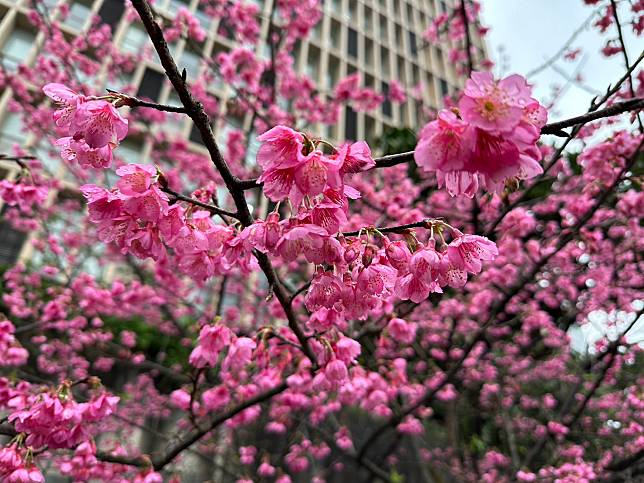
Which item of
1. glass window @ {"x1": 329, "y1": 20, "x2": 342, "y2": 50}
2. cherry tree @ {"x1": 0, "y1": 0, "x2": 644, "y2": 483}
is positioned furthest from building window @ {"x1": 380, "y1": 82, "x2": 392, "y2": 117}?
cherry tree @ {"x1": 0, "y1": 0, "x2": 644, "y2": 483}

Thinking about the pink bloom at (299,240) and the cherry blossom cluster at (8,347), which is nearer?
the pink bloom at (299,240)

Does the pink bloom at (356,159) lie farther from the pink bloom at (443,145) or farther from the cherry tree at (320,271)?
the pink bloom at (443,145)

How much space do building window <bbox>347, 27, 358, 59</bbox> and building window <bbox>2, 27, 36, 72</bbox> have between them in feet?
35.1

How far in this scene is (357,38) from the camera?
52.1 ft

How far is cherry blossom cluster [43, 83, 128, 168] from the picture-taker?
3.22ft

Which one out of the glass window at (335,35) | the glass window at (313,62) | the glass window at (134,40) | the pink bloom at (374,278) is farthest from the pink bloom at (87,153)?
the glass window at (335,35)

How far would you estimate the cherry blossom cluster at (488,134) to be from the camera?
0.79 meters

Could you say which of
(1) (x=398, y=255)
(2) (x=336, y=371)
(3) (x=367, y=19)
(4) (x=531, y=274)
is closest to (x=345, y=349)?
(2) (x=336, y=371)

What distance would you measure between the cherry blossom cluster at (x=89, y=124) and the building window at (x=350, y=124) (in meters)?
13.5

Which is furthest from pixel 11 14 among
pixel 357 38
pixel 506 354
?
pixel 506 354

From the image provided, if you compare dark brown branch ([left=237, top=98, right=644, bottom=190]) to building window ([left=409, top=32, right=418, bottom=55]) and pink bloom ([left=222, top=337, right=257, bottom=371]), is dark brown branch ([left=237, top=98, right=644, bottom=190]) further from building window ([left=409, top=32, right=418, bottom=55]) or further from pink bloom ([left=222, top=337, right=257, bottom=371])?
building window ([left=409, top=32, right=418, bottom=55])

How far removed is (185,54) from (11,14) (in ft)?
14.6

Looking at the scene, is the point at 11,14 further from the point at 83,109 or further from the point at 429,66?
the point at 429,66

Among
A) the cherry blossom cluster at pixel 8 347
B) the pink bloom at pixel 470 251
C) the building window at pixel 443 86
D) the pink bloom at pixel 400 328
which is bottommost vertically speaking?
the cherry blossom cluster at pixel 8 347
